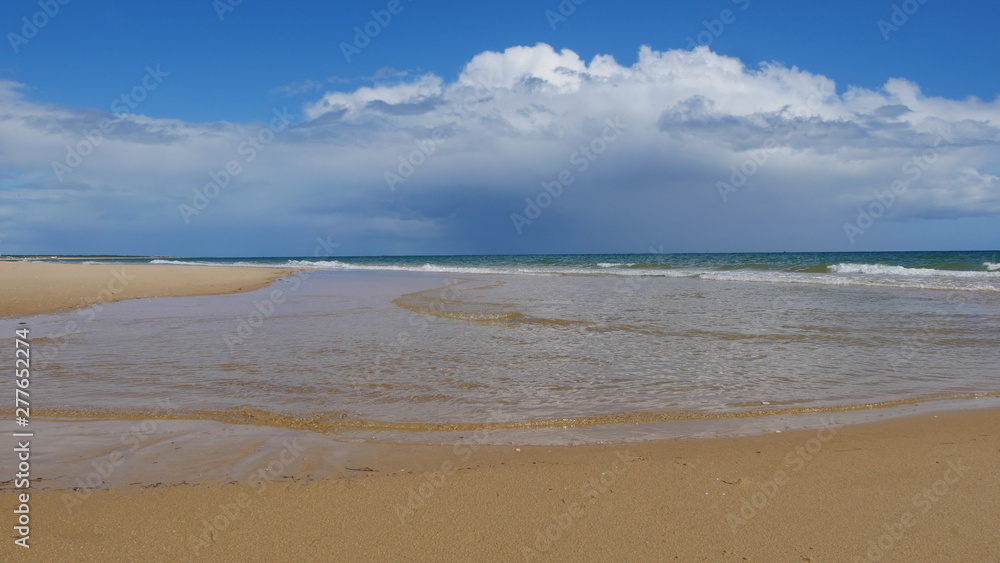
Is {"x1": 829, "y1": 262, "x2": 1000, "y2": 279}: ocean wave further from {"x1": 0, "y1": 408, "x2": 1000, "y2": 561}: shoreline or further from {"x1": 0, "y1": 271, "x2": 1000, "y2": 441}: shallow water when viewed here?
{"x1": 0, "y1": 408, "x2": 1000, "y2": 561}: shoreline

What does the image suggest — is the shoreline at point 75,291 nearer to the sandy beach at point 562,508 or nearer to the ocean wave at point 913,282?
the sandy beach at point 562,508

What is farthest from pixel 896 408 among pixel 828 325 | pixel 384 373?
pixel 828 325

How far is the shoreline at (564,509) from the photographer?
3.30 meters

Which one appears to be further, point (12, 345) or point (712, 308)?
point (712, 308)

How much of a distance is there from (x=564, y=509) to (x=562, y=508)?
1 centimetres

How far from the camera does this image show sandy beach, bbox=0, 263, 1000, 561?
10.8 feet

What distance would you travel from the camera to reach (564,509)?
3748 millimetres

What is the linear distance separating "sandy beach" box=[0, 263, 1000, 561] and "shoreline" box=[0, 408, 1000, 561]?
0.01 metres

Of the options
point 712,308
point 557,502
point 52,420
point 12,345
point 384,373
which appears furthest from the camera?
point 712,308

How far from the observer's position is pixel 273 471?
4.35m

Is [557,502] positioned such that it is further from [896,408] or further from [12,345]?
[12,345]

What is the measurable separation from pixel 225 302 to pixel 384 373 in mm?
12644

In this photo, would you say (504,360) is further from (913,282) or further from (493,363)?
(913,282)

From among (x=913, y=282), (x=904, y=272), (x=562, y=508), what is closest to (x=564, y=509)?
(x=562, y=508)
